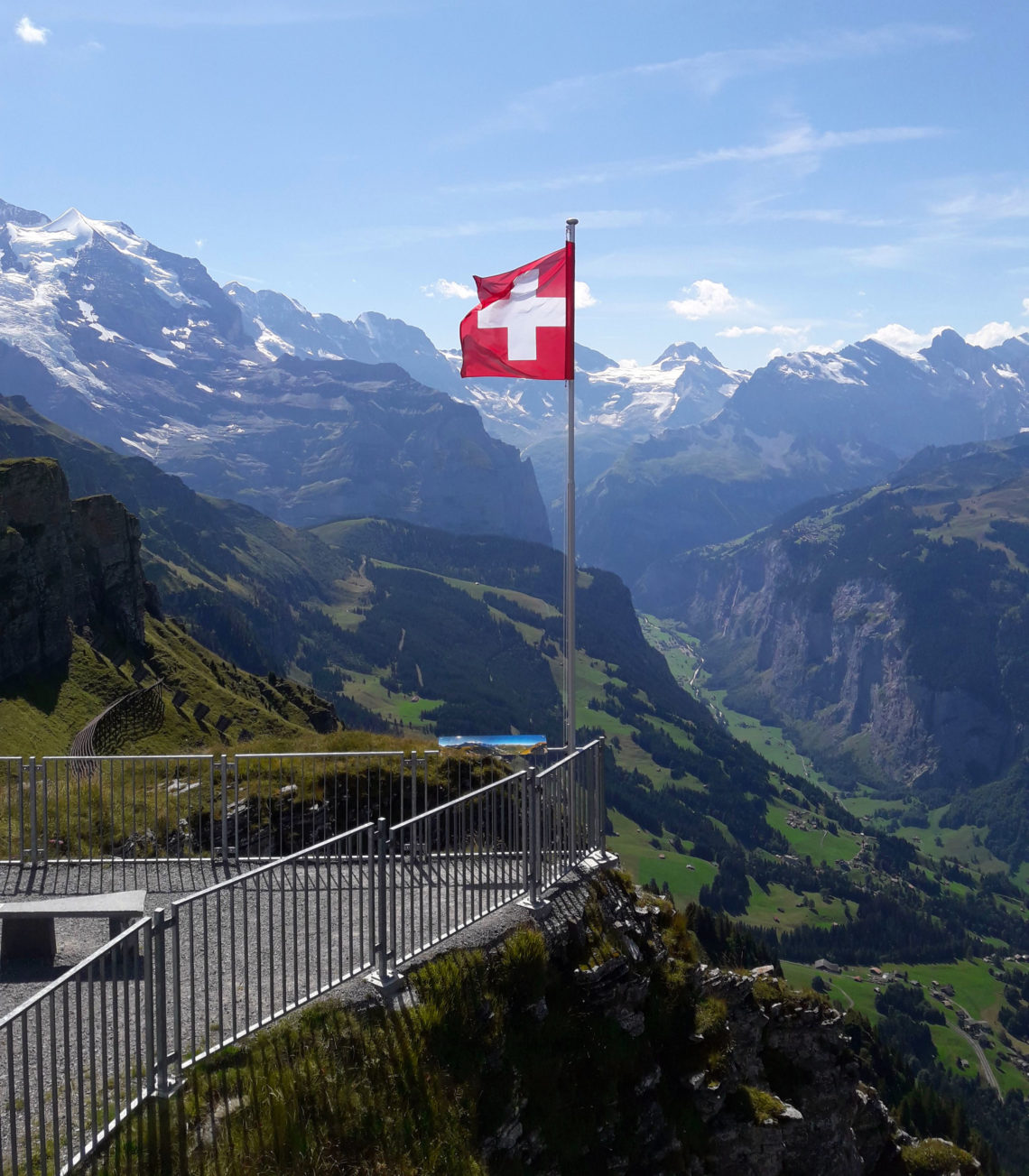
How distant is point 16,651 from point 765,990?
97.2 meters

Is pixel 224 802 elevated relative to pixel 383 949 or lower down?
lower down

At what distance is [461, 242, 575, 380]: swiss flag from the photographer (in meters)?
23.4

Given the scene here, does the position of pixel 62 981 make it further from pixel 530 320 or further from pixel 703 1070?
pixel 530 320

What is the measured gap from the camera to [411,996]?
46.5 ft

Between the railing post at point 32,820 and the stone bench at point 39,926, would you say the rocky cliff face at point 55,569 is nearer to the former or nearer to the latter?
the railing post at point 32,820

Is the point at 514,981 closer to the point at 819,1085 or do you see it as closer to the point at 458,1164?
the point at 458,1164

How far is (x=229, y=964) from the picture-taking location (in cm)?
1562

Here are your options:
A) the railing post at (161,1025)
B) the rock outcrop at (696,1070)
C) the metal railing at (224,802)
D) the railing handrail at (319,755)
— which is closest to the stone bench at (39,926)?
the railing post at (161,1025)

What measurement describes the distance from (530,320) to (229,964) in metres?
15.2

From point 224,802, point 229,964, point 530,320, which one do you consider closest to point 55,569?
point 224,802

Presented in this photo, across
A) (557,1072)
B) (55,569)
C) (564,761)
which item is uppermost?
(564,761)

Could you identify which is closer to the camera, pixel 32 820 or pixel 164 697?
pixel 32 820

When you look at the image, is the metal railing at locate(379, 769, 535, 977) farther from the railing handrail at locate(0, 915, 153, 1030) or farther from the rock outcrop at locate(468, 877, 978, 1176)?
the railing handrail at locate(0, 915, 153, 1030)

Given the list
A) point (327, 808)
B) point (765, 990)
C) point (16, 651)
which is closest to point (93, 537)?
point (16, 651)
